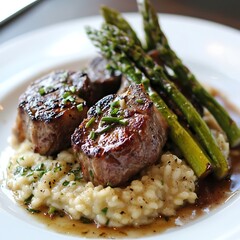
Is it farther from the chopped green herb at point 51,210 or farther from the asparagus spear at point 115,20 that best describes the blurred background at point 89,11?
the chopped green herb at point 51,210

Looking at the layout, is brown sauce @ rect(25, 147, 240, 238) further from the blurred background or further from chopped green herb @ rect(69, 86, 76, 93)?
the blurred background

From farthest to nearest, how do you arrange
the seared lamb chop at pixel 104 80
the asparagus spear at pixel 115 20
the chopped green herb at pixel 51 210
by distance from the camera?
the asparagus spear at pixel 115 20, the seared lamb chop at pixel 104 80, the chopped green herb at pixel 51 210

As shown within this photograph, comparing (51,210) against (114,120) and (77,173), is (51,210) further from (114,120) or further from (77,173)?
(114,120)

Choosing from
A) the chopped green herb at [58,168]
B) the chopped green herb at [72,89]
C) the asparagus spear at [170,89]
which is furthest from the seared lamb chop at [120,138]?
the chopped green herb at [72,89]

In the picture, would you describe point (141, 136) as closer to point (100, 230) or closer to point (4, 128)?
point (100, 230)

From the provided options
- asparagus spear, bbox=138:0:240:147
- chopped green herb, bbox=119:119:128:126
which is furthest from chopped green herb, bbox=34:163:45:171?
asparagus spear, bbox=138:0:240:147

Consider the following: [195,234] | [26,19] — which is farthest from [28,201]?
[26,19]

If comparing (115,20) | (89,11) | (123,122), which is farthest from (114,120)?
(89,11)
